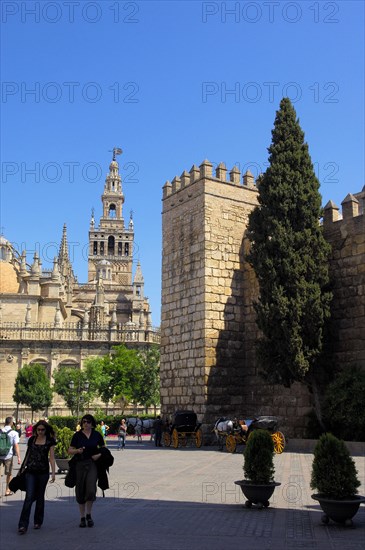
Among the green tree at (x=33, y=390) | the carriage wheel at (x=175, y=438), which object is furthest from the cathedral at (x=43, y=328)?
the carriage wheel at (x=175, y=438)

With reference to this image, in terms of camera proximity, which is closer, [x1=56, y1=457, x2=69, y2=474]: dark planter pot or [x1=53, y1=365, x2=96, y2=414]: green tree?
[x1=56, y1=457, x2=69, y2=474]: dark planter pot

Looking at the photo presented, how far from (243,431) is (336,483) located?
11.0 meters

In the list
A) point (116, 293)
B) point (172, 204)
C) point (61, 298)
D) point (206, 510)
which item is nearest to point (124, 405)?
point (61, 298)

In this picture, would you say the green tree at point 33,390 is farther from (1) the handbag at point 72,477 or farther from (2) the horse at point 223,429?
(1) the handbag at point 72,477

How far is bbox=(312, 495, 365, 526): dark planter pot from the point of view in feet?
24.3

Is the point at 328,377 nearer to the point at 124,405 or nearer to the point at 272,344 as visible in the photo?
the point at 272,344

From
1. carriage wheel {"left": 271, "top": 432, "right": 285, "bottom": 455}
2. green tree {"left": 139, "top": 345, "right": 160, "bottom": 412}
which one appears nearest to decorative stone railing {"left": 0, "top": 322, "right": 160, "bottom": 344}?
green tree {"left": 139, "top": 345, "right": 160, "bottom": 412}

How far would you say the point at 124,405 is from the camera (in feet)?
169

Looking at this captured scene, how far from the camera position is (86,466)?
7648 mm

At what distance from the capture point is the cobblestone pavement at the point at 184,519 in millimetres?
6641

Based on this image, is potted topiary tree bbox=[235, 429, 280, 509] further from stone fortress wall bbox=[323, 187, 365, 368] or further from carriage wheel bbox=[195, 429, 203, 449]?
carriage wheel bbox=[195, 429, 203, 449]

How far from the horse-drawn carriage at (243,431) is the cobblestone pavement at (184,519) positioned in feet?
14.7

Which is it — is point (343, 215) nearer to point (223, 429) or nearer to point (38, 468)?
point (223, 429)

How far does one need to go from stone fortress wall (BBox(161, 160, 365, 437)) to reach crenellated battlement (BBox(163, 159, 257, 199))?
0.04 m
